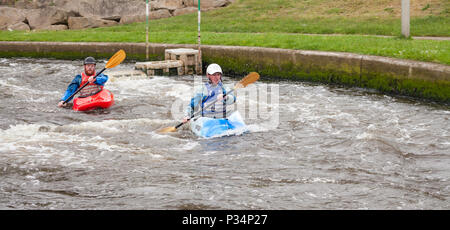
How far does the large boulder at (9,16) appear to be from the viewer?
20.4 m

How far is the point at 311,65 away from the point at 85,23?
10.8m

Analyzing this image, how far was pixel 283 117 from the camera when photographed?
29.6 ft

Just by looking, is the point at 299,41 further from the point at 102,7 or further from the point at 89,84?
the point at 102,7

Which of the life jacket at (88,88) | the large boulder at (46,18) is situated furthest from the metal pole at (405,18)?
A: the large boulder at (46,18)

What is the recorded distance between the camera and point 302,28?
49.4 ft

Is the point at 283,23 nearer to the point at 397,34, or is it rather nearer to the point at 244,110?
the point at 397,34

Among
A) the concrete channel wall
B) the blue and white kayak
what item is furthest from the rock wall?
the blue and white kayak

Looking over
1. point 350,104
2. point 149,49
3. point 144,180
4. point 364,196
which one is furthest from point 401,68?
point 149,49

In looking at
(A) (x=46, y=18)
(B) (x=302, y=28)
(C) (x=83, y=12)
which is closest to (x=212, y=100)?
(B) (x=302, y=28)

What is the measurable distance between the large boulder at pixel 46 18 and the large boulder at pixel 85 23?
15.8 inches

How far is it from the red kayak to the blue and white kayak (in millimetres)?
2299

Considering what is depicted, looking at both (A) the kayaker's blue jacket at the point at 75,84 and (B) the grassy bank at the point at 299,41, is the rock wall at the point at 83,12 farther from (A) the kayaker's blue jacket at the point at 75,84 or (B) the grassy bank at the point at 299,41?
(A) the kayaker's blue jacket at the point at 75,84
